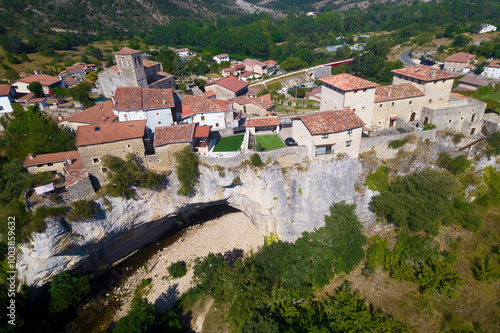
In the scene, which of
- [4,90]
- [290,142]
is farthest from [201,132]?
[4,90]

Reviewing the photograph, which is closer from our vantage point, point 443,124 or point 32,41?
point 443,124

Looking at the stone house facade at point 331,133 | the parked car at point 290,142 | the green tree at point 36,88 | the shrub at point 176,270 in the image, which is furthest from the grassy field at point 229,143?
the green tree at point 36,88

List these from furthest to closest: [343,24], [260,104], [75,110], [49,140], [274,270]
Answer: [343,24] → [260,104] → [75,110] → [49,140] → [274,270]

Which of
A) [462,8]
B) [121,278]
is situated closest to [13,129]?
[121,278]

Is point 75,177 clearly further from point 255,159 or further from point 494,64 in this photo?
point 494,64

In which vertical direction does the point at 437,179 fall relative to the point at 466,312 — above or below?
above

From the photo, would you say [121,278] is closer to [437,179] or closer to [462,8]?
[437,179]

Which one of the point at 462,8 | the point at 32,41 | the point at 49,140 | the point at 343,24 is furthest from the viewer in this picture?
the point at 343,24
